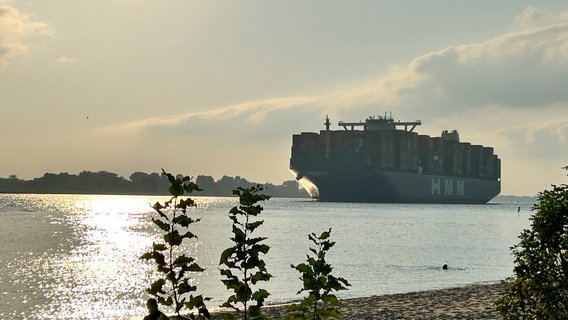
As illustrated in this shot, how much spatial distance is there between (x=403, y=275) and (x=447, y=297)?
1893 cm

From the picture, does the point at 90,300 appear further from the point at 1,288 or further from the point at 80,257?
the point at 80,257

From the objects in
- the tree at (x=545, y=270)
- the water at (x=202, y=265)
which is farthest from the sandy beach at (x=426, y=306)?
the tree at (x=545, y=270)

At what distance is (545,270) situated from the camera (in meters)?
7.15

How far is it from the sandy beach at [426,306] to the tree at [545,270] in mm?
12691

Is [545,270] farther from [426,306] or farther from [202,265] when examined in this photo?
[202,265]

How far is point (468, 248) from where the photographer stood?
7162 cm

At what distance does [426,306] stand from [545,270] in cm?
1760

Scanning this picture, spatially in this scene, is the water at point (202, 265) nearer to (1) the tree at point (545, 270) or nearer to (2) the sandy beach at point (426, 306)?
(2) the sandy beach at point (426, 306)

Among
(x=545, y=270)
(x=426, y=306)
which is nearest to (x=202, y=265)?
(x=426, y=306)

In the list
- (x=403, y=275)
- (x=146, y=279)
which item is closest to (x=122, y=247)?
(x=146, y=279)

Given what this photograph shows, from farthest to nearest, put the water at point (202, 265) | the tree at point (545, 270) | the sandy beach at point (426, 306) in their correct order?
the water at point (202, 265), the sandy beach at point (426, 306), the tree at point (545, 270)

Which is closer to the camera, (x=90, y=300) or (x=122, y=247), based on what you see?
(x=90, y=300)

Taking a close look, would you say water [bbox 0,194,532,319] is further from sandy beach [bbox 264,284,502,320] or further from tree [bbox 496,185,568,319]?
tree [bbox 496,185,568,319]

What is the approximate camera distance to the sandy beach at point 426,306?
70.0 feet
